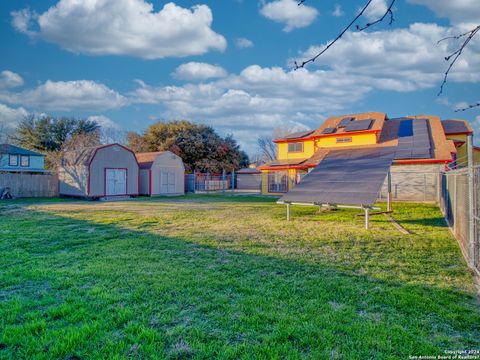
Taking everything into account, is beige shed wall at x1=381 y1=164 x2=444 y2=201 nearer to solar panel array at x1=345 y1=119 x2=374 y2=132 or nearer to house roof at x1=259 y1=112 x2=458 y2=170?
house roof at x1=259 y1=112 x2=458 y2=170

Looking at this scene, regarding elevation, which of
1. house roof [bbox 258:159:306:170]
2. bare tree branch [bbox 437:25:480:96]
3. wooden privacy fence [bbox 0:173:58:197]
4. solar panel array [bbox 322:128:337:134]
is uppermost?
solar panel array [bbox 322:128:337:134]

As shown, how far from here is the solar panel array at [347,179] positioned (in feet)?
29.9

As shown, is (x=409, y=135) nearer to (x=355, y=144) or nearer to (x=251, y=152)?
(x=355, y=144)

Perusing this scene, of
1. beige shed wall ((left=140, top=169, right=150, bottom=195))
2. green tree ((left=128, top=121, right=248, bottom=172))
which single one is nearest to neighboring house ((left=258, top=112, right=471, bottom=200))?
beige shed wall ((left=140, top=169, right=150, bottom=195))

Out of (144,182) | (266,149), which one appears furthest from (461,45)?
(266,149)

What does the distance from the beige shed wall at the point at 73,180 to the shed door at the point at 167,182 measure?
235 inches

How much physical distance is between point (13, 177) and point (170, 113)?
817 inches

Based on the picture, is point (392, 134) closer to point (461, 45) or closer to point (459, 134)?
point (459, 134)

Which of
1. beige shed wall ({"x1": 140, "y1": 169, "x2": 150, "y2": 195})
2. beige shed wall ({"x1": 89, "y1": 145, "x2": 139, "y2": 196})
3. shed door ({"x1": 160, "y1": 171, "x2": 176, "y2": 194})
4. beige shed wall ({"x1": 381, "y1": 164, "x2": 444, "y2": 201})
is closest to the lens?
beige shed wall ({"x1": 381, "y1": 164, "x2": 444, "y2": 201})

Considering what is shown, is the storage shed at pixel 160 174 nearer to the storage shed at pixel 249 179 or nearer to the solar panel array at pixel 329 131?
the storage shed at pixel 249 179

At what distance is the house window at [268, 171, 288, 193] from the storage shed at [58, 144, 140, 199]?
10783mm

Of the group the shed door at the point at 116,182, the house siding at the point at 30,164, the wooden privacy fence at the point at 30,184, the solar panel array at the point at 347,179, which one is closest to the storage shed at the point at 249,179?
the shed door at the point at 116,182

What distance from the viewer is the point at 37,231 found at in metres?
7.95

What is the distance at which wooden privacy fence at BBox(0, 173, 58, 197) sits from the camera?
67.3ft
